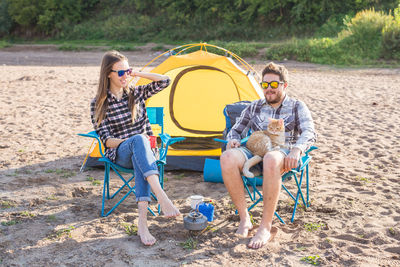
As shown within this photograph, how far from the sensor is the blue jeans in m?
3.23

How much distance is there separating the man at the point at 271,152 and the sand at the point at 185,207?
0.67 ft

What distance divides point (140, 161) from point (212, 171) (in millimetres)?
1363

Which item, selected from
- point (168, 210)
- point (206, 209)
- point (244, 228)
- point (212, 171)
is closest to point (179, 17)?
point (212, 171)

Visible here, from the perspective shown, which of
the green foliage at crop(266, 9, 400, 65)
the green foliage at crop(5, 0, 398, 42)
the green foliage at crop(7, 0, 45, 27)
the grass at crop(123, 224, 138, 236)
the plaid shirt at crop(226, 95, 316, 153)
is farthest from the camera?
the green foliage at crop(7, 0, 45, 27)

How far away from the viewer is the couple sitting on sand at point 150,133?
3.16 meters

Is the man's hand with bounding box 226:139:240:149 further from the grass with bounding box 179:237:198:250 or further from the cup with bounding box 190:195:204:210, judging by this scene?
the grass with bounding box 179:237:198:250

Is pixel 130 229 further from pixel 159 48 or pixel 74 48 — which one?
pixel 74 48

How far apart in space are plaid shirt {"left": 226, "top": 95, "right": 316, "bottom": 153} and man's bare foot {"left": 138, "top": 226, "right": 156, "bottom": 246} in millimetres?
1012

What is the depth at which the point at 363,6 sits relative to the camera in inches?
803

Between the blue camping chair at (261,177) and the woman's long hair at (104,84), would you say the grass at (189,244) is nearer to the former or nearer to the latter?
the blue camping chair at (261,177)

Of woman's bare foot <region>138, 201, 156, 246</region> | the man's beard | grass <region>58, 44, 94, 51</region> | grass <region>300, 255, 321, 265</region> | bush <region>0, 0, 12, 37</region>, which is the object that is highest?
bush <region>0, 0, 12, 37</region>

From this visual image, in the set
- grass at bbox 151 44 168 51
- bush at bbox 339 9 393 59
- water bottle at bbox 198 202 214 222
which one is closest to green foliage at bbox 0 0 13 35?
grass at bbox 151 44 168 51

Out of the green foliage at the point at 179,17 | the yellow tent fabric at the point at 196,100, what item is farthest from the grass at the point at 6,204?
the green foliage at the point at 179,17

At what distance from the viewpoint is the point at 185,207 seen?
12.8 feet
